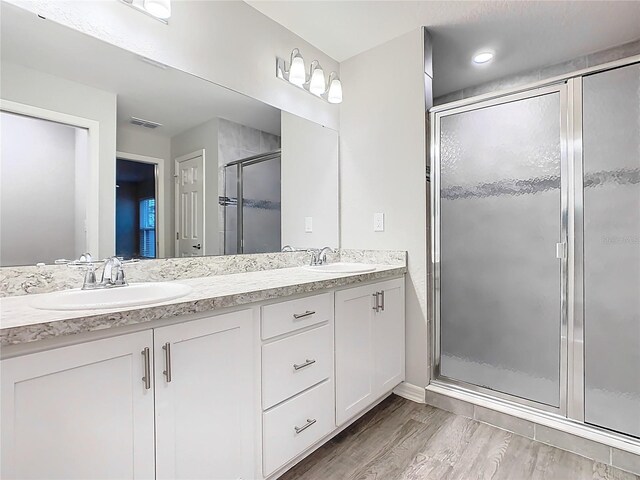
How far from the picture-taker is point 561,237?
179 cm

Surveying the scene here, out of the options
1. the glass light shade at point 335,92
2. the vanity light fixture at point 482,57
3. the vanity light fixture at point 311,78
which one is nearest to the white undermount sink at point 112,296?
the vanity light fixture at point 311,78

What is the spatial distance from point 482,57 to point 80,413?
3.00m

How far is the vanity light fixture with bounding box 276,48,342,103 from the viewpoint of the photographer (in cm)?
208

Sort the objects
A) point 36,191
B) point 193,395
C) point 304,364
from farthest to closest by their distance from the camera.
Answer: point 304,364 < point 36,191 < point 193,395

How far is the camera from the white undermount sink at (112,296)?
37.1 inches

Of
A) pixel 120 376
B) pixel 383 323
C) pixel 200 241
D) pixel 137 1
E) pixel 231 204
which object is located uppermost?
pixel 137 1

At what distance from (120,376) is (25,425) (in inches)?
7.8

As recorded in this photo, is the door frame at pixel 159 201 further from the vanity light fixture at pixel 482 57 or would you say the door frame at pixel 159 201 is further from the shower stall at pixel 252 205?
the vanity light fixture at pixel 482 57

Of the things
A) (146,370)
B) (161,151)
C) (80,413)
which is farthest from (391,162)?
(80,413)

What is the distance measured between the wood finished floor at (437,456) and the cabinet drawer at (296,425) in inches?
6.1

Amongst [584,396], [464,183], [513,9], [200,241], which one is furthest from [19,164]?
[584,396]

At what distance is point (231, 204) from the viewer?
6.09ft

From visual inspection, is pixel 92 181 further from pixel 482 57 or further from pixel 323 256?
pixel 482 57

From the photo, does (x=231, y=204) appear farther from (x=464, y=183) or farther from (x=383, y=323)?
(x=464, y=183)
